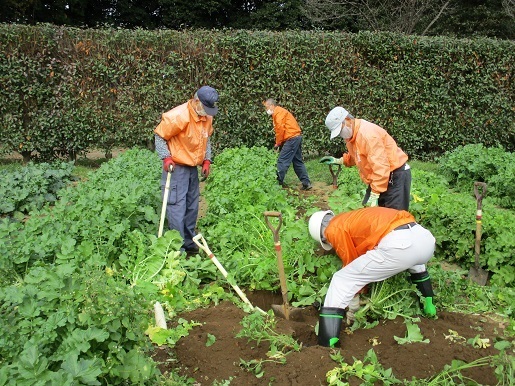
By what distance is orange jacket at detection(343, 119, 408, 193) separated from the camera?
511 cm

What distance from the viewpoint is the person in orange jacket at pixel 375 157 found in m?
5.12

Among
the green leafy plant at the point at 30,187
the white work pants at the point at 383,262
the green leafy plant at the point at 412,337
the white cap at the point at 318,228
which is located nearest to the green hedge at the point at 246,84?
the green leafy plant at the point at 30,187

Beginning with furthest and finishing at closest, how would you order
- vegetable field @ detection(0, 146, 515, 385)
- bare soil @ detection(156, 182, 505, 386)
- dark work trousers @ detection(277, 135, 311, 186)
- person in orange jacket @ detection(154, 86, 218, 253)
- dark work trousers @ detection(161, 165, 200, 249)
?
dark work trousers @ detection(277, 135, 311, 186), dark work trousers @ detection(161, 165, 200, 249), person in orange jacket @ detection(154, 86, 218, 253), bare soil @ detection(156, 182, 505, 386), vegetable field @ detection(0, 146, 515, 385)

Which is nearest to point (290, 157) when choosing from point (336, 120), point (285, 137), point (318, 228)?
point (285, 137)

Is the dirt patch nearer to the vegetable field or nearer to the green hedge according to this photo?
the vegetable field

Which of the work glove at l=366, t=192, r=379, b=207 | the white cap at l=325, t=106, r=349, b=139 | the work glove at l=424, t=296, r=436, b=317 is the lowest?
the work glove at l=424, t=296, r=436, b=317

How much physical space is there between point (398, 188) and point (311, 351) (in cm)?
235

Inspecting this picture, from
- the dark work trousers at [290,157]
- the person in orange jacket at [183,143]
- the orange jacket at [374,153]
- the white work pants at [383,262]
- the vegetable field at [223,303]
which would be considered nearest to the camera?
the vegetable field at [223,303]

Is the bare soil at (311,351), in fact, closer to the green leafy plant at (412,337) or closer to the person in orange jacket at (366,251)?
the green leafy plant at (412,337)

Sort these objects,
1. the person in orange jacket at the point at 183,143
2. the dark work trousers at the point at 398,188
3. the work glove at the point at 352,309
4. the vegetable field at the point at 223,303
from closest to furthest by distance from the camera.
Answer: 1. the vegetable field at the point at 223,303
2. the work glove at the point at 352,309
3. the dark work trousers at the point at 398,188
4. the person in orange jacket at the point at 183,143

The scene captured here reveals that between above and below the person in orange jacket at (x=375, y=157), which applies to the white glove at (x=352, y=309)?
below

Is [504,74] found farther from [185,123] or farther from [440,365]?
[440,365]

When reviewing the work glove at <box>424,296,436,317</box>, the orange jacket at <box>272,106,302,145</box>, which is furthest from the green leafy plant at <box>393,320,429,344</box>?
the orange jacket at <box>272,106,302,145</box>

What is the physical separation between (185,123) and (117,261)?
1.63 m
